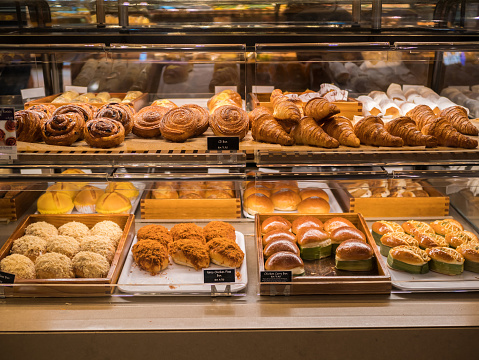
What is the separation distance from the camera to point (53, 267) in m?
2.47

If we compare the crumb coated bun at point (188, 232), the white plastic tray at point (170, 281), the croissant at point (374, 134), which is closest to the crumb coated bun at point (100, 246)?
the white plastic tray at point (170, 281)

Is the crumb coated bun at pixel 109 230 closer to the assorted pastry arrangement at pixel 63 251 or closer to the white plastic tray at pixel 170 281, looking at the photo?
the assorted pastry arrangement at pixel 63 251

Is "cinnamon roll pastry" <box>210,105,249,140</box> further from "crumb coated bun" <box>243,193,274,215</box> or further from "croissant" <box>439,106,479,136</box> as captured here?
"croissant" <box>439,106,479,136</box>

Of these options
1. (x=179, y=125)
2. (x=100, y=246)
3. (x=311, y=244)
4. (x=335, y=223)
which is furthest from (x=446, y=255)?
(x=100, y=246)

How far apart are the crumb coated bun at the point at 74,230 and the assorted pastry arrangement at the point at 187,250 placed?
37cm

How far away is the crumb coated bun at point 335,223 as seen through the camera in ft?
9.30

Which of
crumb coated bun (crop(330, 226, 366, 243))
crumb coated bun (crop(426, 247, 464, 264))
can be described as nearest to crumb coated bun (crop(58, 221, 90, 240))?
crumb coated bun (crop(330, 226, 366, 243))

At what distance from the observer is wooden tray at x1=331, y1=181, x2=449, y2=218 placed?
3.19 metres

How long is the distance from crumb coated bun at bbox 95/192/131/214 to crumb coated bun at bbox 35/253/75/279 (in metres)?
0.63

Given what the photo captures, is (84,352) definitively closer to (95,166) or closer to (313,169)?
(95,166)

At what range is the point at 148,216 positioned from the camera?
10.4 ft

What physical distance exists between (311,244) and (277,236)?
20cm

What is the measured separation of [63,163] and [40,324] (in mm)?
805

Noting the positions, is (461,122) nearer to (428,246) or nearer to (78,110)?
(428,246)
